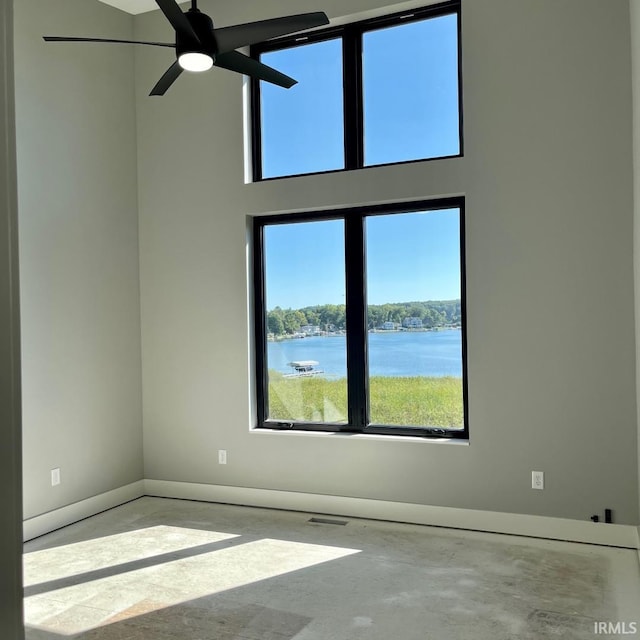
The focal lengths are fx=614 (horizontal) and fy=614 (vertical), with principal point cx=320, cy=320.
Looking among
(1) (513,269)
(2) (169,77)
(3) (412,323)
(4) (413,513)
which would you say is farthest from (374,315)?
(2) (169,77)

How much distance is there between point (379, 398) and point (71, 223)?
2.53 metres

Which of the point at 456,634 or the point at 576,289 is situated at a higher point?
the point at 576,289

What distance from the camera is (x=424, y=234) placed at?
4.22 metres

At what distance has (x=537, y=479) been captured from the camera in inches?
148

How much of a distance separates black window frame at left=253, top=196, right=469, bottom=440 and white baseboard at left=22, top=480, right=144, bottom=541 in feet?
3.85

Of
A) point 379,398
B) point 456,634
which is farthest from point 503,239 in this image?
point 456,634

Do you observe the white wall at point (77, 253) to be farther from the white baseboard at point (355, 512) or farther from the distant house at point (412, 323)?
the distant house at point (412, 323)

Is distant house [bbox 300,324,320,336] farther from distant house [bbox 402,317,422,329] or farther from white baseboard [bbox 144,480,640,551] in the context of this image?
white baseboard [bbox 144,480,640,551]

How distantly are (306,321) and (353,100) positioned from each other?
64.3 inches

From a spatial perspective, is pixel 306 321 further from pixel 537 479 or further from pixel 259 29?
pixel 259 29

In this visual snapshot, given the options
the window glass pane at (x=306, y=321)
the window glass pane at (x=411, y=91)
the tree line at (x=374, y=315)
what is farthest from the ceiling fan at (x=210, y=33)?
the tree line at (x=374, y=315)

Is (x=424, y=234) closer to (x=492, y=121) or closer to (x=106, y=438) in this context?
(x=492, y=121)

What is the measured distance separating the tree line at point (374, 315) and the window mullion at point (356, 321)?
0.07 meters

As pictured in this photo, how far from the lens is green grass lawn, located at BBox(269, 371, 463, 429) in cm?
415
